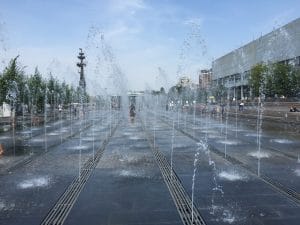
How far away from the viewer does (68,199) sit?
325 inches

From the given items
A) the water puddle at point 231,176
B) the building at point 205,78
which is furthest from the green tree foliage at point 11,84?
the building at point 205,78

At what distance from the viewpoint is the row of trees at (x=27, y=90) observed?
130ft

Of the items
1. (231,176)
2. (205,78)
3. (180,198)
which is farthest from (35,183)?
(205,78)

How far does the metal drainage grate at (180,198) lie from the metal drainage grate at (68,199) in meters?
1.85

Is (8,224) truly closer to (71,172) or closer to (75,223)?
(75,223)

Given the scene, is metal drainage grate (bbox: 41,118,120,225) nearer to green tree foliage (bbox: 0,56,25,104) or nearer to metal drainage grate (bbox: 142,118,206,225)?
metal drainage grate (bbox: 142,118,206,225)

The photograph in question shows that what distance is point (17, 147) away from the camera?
17031 mm

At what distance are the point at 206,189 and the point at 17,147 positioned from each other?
10244mm

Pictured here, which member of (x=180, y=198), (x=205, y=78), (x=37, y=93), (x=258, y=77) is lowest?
(x=180, y=198)

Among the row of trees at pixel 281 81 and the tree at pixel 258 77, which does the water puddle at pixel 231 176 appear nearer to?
the row of trees at pixel 281 81

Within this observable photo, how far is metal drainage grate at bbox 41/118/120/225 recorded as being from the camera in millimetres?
6945

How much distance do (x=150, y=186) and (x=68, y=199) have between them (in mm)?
1841

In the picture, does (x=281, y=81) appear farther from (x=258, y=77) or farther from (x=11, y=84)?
(x=11, y=84)

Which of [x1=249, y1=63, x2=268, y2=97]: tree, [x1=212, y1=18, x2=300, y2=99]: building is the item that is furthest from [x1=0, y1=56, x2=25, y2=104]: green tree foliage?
[x1=212, y1=18, x2=300, y2=99]: building
